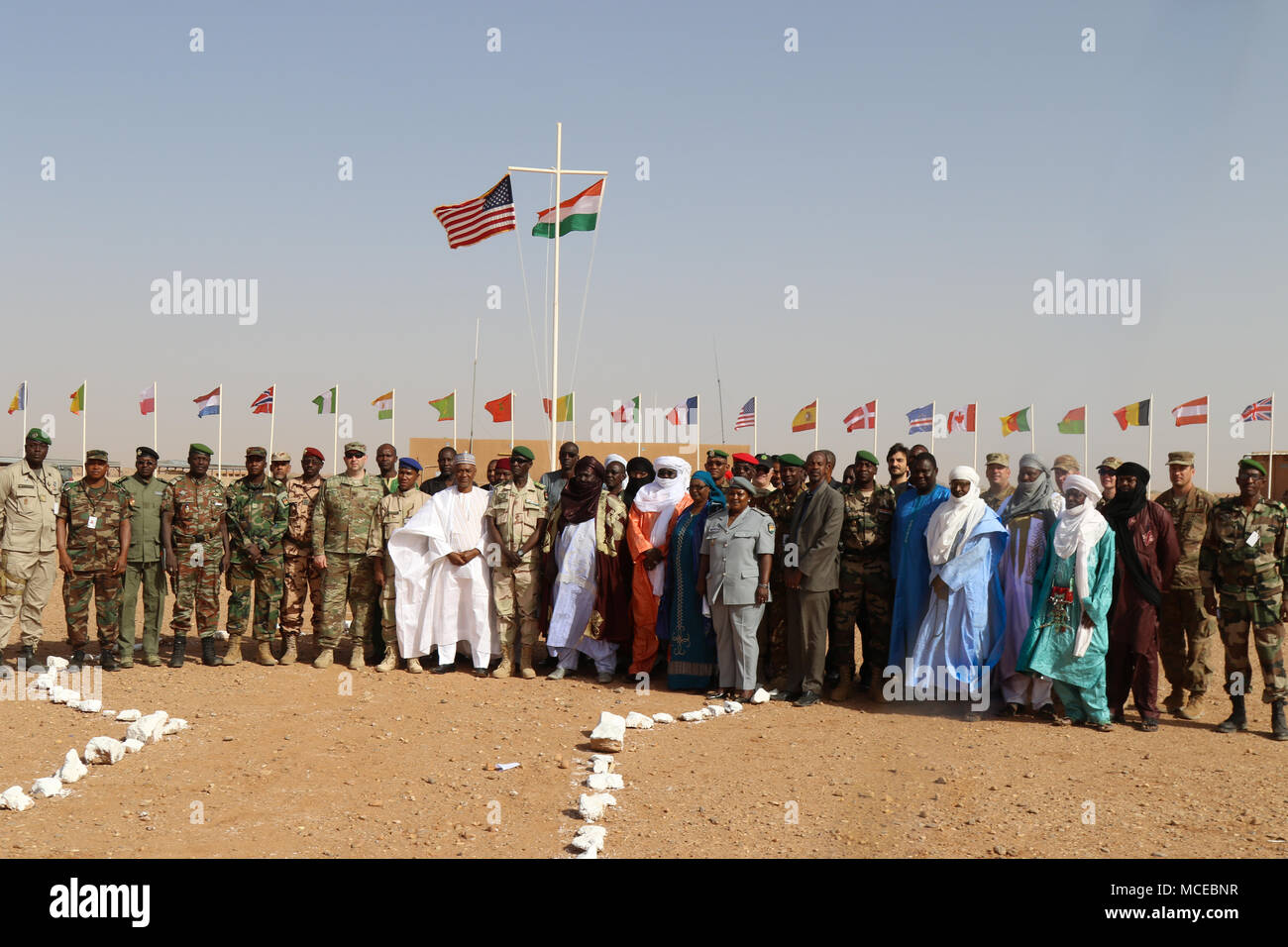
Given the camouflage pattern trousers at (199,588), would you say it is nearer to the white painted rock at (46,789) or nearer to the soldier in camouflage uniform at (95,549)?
the soldier in camouflage uniform at (95,549)

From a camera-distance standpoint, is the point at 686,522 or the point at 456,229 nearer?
the point at 686,522

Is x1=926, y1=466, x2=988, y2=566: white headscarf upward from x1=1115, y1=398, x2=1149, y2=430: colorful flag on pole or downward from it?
downward

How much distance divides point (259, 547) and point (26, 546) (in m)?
2.02

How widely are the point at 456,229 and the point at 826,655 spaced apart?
8272 mm

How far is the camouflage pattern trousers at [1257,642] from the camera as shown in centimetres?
717

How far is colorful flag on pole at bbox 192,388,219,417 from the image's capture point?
22953mm

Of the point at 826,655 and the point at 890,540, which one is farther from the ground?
the point at 890,540

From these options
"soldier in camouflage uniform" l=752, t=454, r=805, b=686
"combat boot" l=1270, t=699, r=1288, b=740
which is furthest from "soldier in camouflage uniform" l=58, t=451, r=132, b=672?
"combat boot" l=1270, t=699, r=1288, b=740

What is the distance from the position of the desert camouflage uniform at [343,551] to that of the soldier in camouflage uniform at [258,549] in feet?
1.37

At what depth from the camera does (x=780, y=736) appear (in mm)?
6984

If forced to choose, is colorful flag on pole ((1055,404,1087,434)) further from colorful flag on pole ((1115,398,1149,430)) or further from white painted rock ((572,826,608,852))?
white painted rock ((572,826,608,852))

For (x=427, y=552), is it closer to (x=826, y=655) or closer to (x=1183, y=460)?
(x=826, y=655)

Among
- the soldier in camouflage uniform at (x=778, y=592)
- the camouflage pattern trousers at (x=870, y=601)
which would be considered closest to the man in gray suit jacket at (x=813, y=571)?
the camouflage pattern trousers at (x=870, y=601)

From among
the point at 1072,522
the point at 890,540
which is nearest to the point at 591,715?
the point at 890,540
